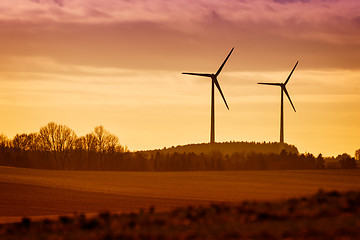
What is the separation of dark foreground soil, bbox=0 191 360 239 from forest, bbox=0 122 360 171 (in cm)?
6515

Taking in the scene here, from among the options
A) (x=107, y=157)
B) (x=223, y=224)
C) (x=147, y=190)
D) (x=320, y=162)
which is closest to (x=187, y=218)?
(x=223, y=224)

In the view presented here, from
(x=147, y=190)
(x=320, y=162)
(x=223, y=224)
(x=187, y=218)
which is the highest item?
(x=320, y=162)

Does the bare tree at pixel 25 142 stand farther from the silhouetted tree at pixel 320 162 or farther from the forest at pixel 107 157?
the silhouetted tree at pixel 320 162

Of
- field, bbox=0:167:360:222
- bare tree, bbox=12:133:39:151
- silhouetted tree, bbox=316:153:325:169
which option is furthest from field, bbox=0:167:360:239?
bare tree, bbox=12:133:39:151

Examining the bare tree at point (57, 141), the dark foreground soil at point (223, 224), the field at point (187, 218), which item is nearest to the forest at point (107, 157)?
the bare tree at point (57, 141)

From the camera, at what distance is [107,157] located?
336 ft

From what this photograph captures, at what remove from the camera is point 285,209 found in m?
22.3

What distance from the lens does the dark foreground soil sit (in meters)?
17.5

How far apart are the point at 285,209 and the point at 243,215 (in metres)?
2.11

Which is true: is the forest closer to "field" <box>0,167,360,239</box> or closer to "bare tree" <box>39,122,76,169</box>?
"bare tree" <box>39,122,76,169</box>

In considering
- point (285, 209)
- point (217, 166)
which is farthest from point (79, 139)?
point (285, 209)

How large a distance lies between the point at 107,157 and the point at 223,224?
84.0m

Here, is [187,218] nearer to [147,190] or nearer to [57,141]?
[147,190]

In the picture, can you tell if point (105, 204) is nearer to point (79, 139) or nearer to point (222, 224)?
point (222, 224)
